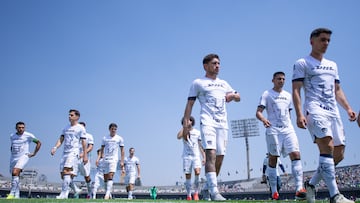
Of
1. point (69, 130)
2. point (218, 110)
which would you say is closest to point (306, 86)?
point (218, 110)

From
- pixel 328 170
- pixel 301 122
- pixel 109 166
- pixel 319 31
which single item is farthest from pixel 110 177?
pixel 319 31

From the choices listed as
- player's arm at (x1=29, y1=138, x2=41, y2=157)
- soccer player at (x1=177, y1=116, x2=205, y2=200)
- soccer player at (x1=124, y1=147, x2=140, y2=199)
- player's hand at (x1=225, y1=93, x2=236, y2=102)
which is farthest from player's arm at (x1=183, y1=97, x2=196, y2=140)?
soccer player at (x1=124, y1=147, x2=140, y2=199)

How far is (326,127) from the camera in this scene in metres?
5.77

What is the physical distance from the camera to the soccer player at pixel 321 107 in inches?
226

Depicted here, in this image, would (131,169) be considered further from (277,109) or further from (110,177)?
(277,109)

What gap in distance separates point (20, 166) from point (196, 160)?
23.6 ft

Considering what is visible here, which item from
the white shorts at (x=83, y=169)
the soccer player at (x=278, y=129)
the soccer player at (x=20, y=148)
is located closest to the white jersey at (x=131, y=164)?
the white shorts at (x=83, y=169)

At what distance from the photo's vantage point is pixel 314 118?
5.89m

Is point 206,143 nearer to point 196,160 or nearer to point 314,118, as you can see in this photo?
point 314,118

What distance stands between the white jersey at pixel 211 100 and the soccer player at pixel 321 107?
2.06 meters

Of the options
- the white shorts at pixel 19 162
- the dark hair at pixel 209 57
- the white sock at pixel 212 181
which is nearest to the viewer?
the white sock at pixel 212 181

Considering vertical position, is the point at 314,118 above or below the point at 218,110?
below

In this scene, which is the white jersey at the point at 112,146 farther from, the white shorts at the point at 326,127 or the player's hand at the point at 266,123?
the white shorts at the point at 326,127

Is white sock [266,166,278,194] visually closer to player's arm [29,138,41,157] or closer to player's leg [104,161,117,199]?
player's leg [104,161,117,199]
